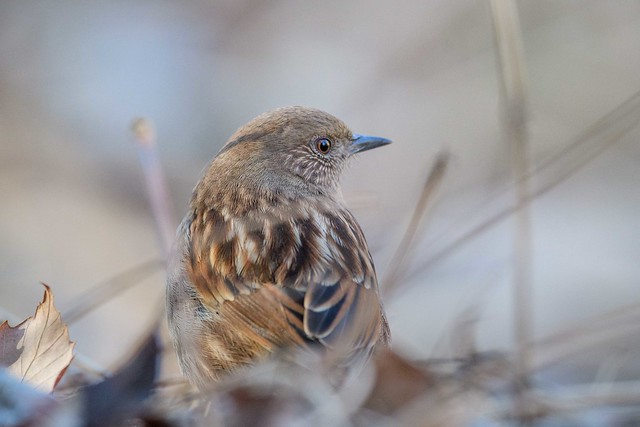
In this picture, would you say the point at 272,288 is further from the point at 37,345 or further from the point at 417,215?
the point at 37,345

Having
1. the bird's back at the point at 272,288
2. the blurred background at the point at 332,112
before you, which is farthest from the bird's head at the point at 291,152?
the blurred background at the point at 332,112

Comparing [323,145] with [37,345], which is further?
[323,145]

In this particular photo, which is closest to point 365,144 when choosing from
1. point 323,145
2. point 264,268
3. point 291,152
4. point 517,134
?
point 323,145

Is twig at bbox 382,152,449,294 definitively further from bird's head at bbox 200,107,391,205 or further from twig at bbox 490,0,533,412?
bird's head at bbox 200,107,391,205

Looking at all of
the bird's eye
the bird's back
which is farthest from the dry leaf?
the bird's eye

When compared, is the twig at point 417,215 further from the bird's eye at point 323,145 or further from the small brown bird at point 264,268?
the bird's eye at point 323,145
